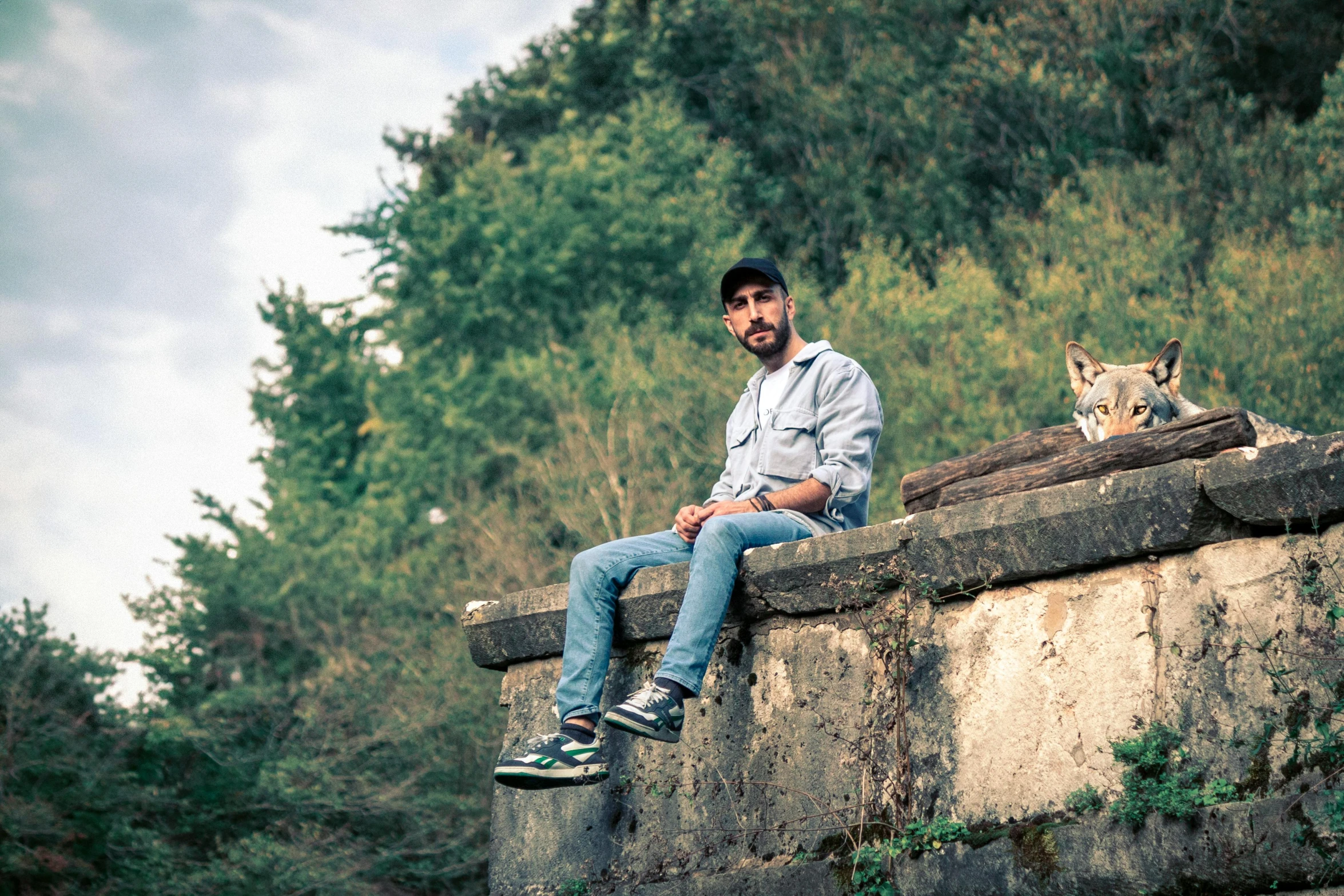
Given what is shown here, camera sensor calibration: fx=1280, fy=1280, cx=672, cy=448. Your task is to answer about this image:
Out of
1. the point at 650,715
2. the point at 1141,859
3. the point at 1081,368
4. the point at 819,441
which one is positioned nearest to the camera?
the point at 1141,859

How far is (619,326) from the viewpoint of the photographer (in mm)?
25766

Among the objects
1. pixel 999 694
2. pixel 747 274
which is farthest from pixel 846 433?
pixel 999 694

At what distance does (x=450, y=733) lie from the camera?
18.5 metres

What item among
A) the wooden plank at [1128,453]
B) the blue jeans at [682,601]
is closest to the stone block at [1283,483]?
the wooden plank at [1128,453]

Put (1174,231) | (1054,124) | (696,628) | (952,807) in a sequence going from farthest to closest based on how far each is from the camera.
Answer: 1. (1054,124)
2. (1174,231)
3. (696,628)
4. (952,807)

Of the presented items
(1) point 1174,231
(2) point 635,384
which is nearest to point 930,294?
(1) point 1174,231

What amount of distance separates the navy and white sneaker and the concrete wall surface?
0.46 m

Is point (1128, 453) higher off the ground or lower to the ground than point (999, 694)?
higher

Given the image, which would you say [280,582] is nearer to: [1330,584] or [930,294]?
[930,294]

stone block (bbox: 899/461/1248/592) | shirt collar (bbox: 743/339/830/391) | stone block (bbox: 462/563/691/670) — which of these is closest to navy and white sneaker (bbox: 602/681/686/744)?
stone block (bbox: 462/563/691/670)

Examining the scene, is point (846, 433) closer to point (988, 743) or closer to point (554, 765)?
point (988, 743)

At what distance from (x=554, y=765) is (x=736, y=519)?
980 mm

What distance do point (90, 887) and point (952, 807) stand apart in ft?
52.4

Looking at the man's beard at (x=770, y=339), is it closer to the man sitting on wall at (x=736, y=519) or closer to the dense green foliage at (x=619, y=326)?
the man sitting on wall at (x=736, y=519)
